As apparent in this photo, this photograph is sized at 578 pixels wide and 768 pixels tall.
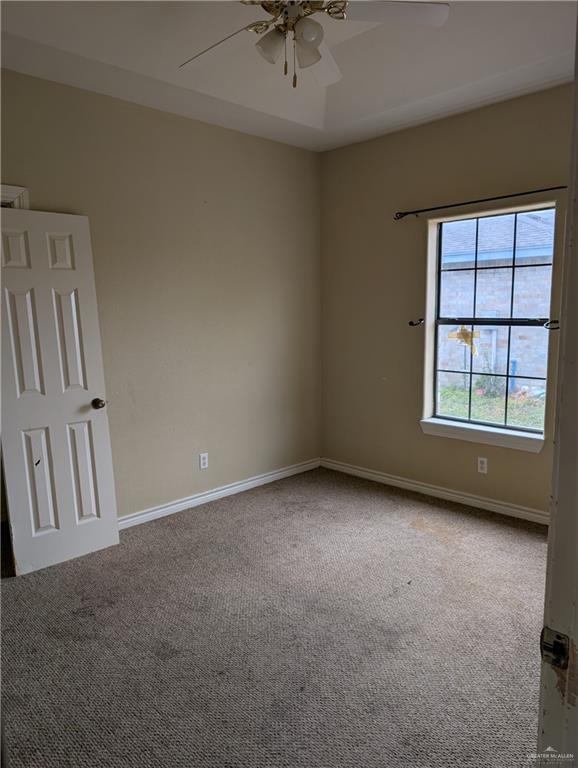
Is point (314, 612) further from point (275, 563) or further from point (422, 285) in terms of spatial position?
point (422, 285)

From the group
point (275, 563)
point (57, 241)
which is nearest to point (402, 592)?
point (275, 563)

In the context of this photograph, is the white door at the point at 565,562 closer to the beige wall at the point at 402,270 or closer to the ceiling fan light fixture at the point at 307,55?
the ceiling fan light fixture at the point at 307,55

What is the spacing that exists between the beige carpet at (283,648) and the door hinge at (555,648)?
1.23m

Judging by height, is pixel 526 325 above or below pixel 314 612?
above

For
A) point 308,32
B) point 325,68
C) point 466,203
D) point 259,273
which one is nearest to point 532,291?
point 466,203

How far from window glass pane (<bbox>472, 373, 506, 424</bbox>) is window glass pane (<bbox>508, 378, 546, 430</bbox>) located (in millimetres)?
57

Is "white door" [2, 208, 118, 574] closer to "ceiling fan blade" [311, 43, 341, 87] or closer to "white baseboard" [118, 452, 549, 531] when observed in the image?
"white baseboard" [118, 452, 549, 531]

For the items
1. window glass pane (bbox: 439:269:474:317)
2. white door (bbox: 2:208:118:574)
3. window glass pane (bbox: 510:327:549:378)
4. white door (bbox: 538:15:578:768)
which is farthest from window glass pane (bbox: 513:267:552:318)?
white door (bbox: 538:15:578:768)

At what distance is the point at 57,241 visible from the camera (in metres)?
2.94

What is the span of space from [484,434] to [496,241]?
1.33 metres

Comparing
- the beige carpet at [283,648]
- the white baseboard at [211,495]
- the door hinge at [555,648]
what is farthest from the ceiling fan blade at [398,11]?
the white baseboard at [211,495]

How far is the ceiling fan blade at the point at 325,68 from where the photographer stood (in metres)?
2.42

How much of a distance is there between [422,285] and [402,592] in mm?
2205

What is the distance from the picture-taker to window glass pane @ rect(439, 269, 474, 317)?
369 cm
